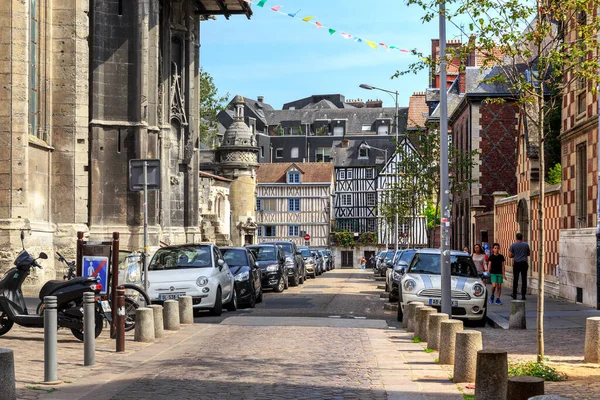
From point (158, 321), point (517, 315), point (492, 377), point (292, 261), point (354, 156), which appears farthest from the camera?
point (354, 156)

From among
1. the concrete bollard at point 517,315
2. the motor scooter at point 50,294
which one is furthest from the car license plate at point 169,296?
the concrete bollard at point 517,315

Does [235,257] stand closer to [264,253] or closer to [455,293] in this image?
[264,253]

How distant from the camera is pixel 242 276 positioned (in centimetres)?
2411

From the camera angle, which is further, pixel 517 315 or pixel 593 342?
pixel 517 315

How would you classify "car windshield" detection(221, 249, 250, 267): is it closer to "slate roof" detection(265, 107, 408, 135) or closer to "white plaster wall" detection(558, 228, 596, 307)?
"white plaster wall" detection(558, 228, 596, 307)

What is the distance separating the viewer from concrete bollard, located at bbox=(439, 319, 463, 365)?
37.9ft

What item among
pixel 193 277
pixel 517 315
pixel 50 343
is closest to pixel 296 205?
pixel 193 277

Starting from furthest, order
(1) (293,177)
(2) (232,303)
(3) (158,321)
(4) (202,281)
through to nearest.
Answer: (1) (293,177) < (2) (232,303) < (4) (202,281) < (3) (158,321)

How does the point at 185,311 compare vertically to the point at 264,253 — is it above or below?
below

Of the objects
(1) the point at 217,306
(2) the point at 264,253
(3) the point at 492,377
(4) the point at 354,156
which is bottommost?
(1) the point at 217,306

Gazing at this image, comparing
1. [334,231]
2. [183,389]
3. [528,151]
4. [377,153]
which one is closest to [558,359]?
[183,389]

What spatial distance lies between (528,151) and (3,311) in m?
23.1

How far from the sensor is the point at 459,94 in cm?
6788

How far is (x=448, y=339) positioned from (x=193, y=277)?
9498mm
